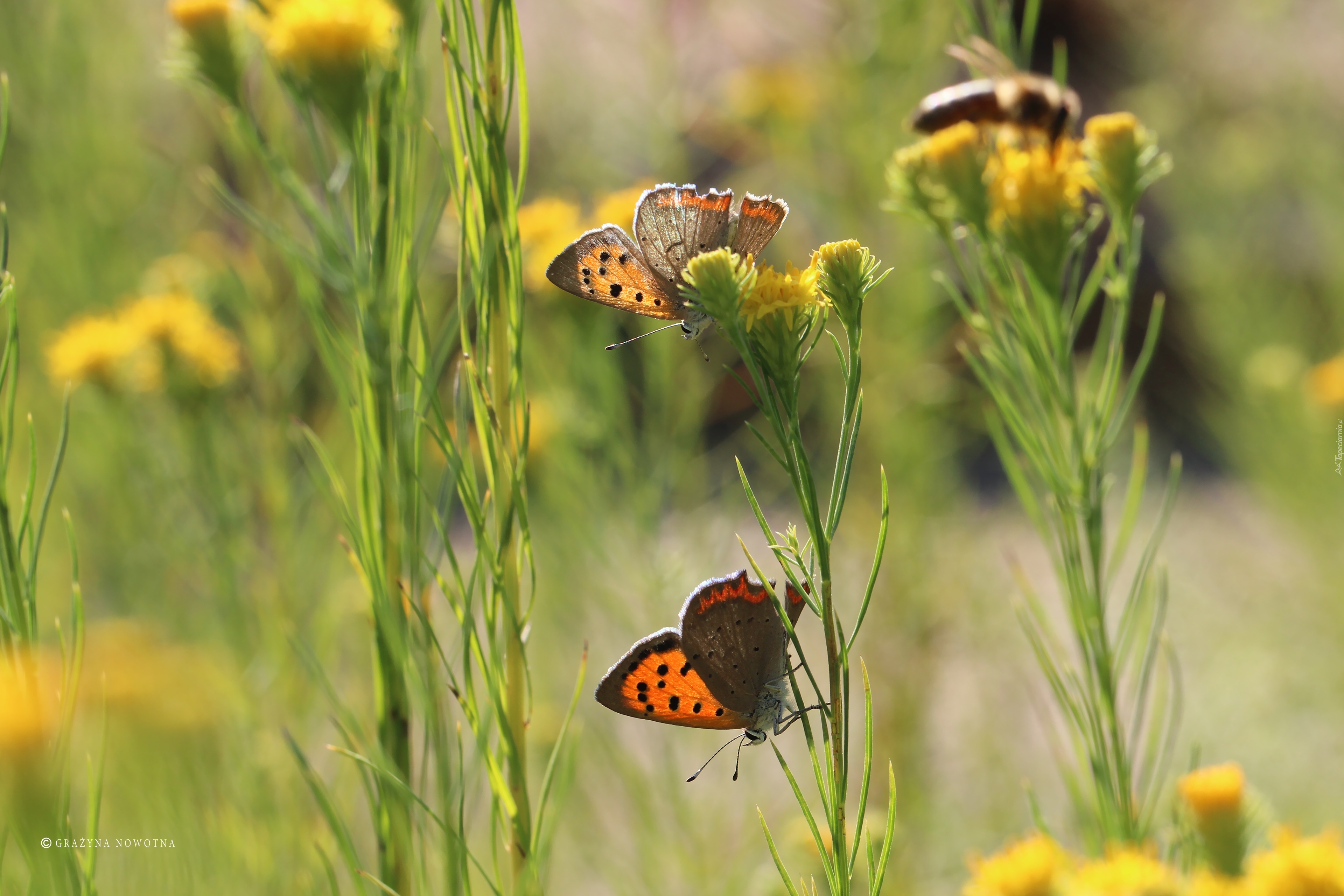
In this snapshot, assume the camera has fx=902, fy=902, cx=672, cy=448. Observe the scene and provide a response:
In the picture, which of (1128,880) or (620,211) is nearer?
(1128,880)

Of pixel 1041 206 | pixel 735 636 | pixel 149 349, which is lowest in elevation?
pixel 735 636

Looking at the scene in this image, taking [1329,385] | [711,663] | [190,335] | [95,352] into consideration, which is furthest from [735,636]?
[1329,385]

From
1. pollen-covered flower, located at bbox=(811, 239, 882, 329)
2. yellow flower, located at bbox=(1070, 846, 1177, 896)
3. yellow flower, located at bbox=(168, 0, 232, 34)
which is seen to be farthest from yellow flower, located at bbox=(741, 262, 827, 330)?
yellow flower, located at bbox=(168, 0, 232, 34)

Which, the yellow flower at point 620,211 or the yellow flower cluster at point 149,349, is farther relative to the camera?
the yellow flower cluster at point 149,349

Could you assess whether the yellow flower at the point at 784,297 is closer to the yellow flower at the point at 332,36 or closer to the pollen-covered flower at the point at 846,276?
the pollen-covered flower at the point at 846,276

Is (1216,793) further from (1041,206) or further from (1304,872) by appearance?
(1041,206)

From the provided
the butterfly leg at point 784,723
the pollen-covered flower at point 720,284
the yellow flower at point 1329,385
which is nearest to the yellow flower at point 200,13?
the pollen-covered flower at point 720,284

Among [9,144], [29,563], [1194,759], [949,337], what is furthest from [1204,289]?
[9,144]
